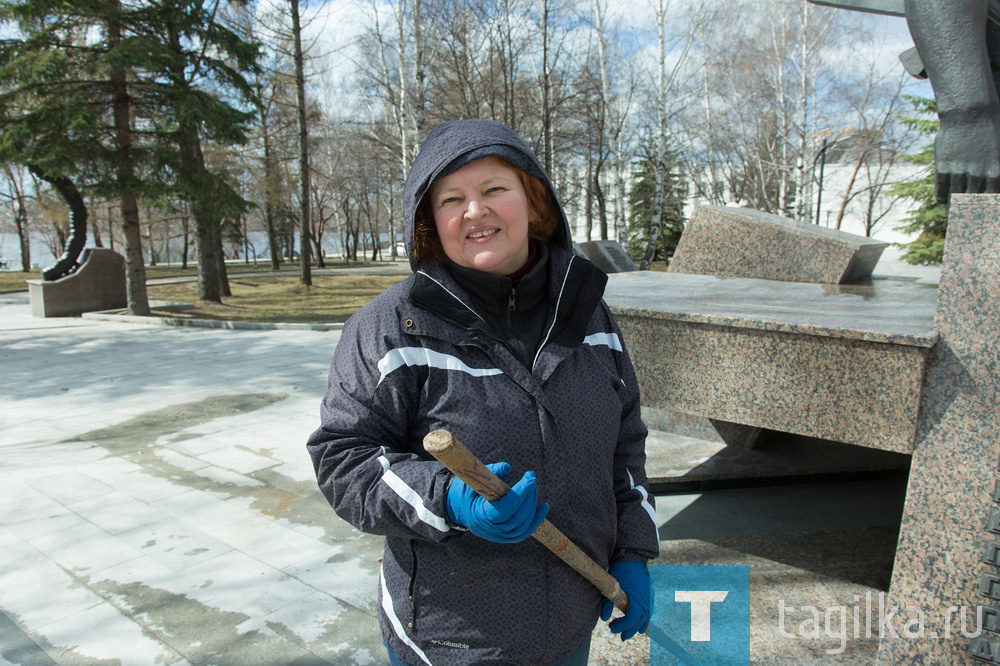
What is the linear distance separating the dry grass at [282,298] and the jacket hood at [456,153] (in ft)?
39.2

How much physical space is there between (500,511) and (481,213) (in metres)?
0.66

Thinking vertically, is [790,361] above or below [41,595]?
above

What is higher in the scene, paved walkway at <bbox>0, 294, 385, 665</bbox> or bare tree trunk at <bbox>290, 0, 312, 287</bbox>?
bare tree trunk at <bbox>290, 0, 312, 287</bbox>

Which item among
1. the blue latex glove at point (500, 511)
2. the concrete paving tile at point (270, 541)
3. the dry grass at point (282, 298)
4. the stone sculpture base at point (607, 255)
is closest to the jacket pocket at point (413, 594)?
the blue latex glove at point (500, 511)

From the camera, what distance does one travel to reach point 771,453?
472 cm

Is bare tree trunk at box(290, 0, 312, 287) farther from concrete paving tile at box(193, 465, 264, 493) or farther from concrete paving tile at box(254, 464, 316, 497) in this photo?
concrete paving tile at box(254, 464, 316, 497)

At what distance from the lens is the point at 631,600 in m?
1.64

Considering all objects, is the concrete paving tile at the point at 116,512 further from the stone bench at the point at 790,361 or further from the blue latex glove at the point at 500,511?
the blue latex glove at the point at 500,511

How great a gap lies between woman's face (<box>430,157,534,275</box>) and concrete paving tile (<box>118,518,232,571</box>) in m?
2.69

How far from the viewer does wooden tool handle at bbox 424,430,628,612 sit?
3.67 ft

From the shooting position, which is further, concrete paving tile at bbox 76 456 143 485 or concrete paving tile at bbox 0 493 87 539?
concrete paving tile at bbox 76 456 143 485

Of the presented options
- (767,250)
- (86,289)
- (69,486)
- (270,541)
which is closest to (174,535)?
(270,541)

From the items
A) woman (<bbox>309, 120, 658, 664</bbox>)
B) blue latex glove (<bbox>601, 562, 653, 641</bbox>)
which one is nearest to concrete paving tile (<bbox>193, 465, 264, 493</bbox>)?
woman (<bbox>309, 120, 658, 664</bbox>)

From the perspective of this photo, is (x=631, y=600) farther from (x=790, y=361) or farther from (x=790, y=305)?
(x=790, y=305)
